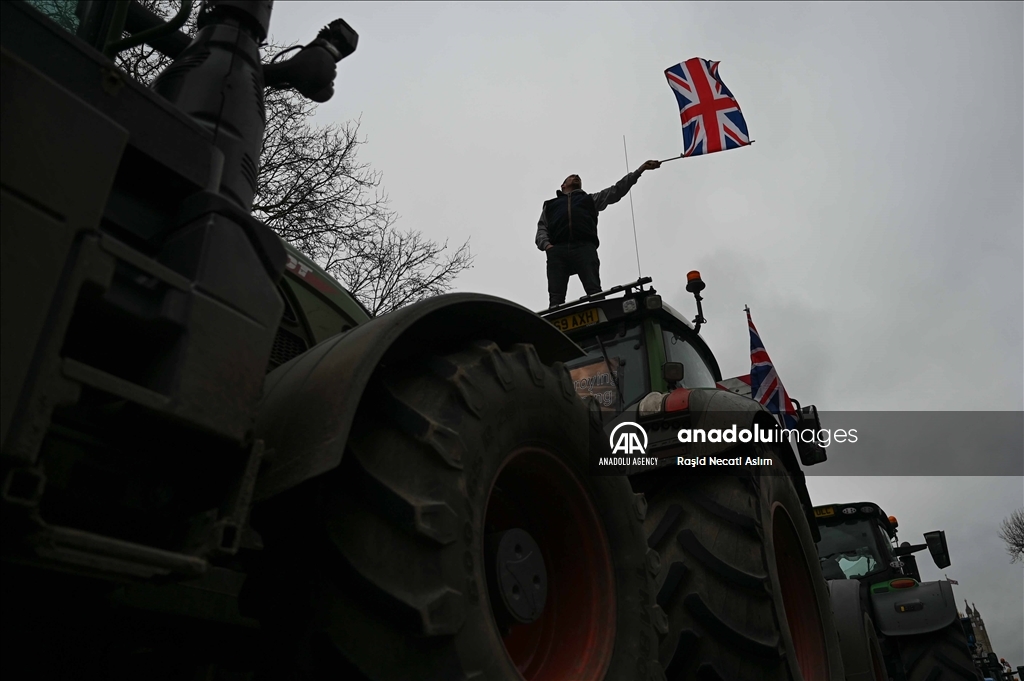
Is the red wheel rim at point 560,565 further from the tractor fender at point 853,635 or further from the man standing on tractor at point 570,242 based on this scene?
the man standing on tractor at point 570,242

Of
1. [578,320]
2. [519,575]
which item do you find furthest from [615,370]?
[519,575]

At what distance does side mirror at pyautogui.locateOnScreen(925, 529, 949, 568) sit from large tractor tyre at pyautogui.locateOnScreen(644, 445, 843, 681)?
20.5 ft

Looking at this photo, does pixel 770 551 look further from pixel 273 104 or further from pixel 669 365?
pixel 273 104

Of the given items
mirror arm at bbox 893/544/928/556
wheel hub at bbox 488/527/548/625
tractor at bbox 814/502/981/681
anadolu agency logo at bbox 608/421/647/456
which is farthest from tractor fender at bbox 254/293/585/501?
mirror arm at bbox 893/544/928/556

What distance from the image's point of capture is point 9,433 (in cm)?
115

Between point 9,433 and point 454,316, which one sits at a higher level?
point 454,316

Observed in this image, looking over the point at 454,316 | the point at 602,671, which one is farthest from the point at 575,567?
the point at 454,316

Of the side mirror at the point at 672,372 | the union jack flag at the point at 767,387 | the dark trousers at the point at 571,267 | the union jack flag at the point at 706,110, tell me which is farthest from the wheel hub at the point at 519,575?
the union jack flag at the point at 706,110

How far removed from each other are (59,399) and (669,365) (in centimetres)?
351

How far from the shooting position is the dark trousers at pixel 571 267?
258 inches

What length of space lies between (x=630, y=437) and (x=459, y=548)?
2.13m

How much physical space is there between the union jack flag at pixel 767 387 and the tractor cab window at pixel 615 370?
2.78 meters

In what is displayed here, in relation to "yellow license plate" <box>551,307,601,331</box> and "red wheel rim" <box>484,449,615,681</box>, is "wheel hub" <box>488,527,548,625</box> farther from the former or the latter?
"yellow license plate" <box>551,307,601,331</box>

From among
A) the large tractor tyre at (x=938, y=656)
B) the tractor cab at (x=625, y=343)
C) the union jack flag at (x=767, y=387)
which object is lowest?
the large tractor tyre at (x=938, y=656)
